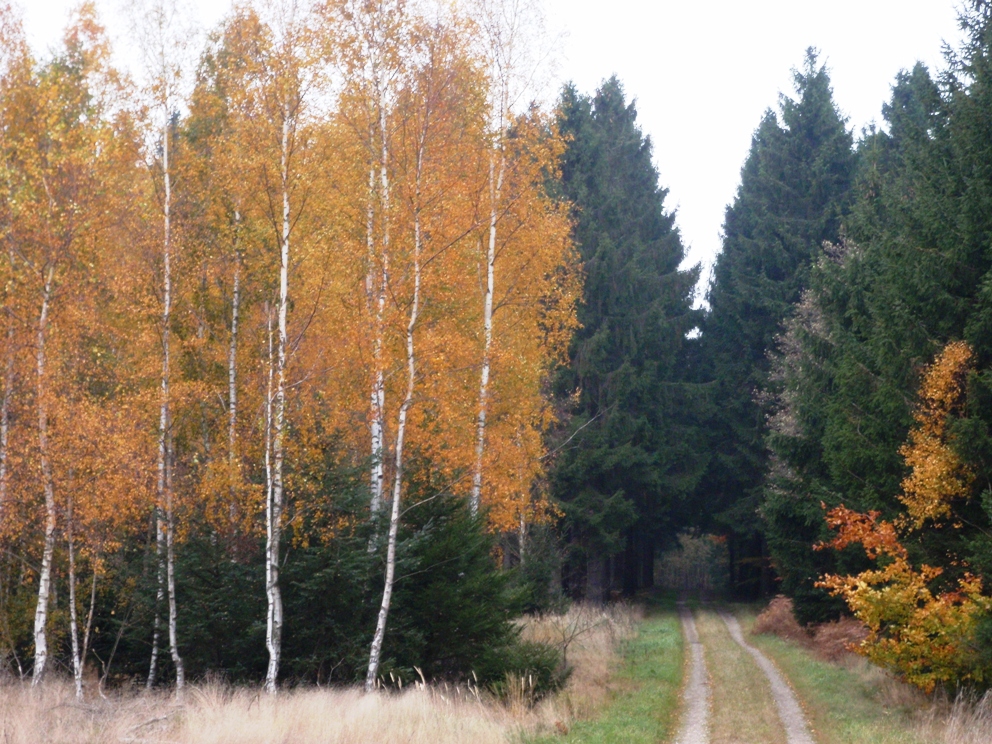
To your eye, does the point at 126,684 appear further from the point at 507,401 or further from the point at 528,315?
the point at 528,315

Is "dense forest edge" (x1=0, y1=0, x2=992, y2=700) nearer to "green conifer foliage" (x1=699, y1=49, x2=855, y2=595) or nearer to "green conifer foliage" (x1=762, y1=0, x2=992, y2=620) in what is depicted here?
"green conifer foliage" (x1=762, y1=0, x2=992, y2=620)

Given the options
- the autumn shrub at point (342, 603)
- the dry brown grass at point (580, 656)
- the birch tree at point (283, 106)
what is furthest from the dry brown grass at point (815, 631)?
the birch tree at point (283, 106)

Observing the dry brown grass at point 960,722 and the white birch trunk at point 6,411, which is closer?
the dry brown grass at point 960,722

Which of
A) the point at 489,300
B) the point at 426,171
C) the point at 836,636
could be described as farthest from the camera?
the point at 836,636

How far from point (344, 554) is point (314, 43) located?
350 inches

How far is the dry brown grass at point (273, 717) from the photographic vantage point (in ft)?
33.8

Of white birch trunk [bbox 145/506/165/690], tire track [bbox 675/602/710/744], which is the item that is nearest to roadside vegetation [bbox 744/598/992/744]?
tire track [bbox 675/602/710/744]

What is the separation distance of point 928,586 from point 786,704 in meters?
3.23

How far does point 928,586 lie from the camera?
1519 centimetres

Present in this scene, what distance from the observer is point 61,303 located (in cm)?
1686

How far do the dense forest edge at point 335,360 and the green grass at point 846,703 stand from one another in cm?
79

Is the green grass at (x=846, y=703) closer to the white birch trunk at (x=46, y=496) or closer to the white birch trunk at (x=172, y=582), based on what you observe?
the white birch trunk at (x=172, y=582)

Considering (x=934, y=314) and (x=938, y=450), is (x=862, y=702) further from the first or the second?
(x=934, y=314)

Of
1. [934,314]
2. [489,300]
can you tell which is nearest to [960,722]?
[934,314]
